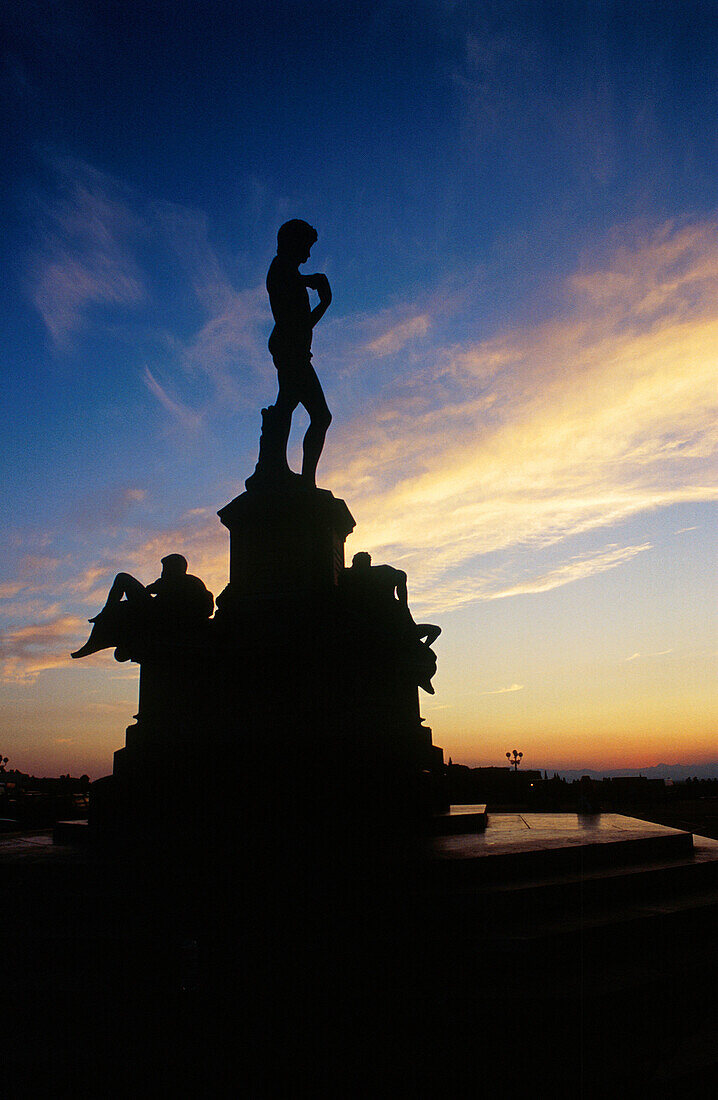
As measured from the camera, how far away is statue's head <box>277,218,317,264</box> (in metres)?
9.51

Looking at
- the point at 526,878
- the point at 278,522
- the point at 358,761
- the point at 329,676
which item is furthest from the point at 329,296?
the point at 526,878

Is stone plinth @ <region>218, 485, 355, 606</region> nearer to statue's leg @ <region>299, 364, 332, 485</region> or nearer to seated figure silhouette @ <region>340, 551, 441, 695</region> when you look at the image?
seated figure silhouette @ <region>340, 551, 441, 695</region>

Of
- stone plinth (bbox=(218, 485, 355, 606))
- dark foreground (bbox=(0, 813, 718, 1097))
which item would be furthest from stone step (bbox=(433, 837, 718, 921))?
stone plinth (bbox=(218, 485, 355, 606))

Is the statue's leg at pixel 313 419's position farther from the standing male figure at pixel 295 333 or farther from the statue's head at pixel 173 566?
the statue's head at pixel 173 566

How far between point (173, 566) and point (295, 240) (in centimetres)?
474

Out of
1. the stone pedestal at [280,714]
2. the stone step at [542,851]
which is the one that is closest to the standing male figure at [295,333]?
the stone pedestal at [280,714]

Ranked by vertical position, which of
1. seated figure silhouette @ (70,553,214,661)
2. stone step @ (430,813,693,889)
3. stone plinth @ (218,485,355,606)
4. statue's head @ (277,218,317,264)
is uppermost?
statue's head @ (277,218,317,264)

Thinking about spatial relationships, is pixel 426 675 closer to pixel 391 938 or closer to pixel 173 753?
pixel 173 753

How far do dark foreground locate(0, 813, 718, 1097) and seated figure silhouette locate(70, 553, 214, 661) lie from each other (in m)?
2.68

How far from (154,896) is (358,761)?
2.75m

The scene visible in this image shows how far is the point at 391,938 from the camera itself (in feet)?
14.6

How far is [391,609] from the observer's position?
8.73m

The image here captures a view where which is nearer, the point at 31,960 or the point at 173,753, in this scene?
the point at 31,960

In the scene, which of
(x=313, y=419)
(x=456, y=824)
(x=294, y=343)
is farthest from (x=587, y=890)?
(x=294, y=343)
